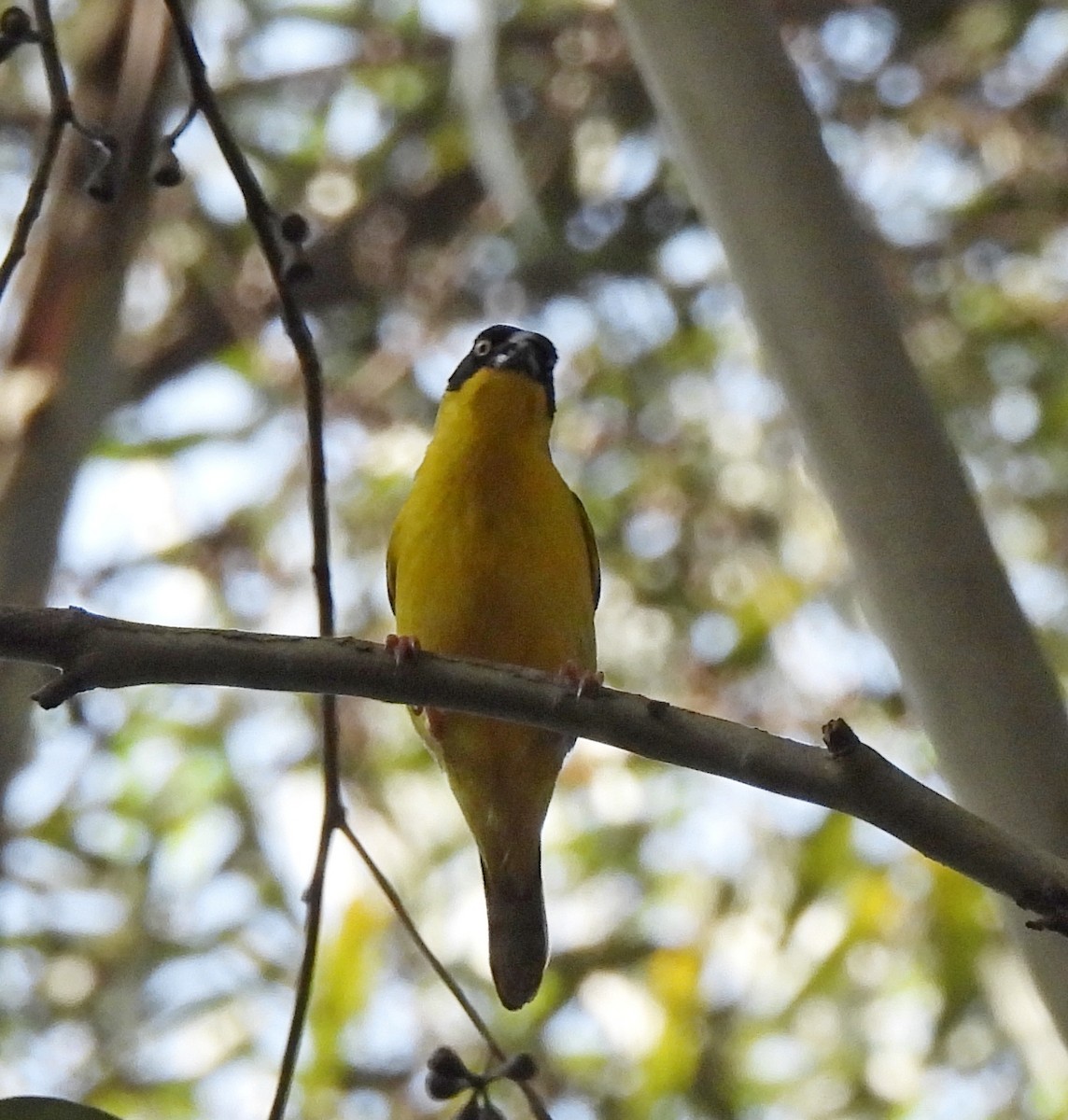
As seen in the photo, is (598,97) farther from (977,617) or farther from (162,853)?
(977,617)

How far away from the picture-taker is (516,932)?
8.25 feet

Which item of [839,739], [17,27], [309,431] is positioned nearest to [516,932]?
[309,431]

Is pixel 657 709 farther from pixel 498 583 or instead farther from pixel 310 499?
pixel 498 583

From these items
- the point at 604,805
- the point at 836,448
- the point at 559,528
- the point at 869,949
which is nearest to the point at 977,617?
the point at 836,448

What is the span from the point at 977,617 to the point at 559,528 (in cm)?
103

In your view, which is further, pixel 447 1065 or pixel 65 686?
pixel 447 1065

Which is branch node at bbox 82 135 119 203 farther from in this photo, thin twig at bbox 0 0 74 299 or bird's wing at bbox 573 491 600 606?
bird's wing at bbox 573 491 600 606

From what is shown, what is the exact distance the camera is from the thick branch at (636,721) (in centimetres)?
121

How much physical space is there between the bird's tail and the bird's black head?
2.92ft

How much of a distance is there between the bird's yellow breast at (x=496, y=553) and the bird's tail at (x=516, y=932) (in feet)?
1.24

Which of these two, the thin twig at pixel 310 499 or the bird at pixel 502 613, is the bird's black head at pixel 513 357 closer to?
the bird at pixel 502 613

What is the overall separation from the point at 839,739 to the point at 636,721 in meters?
0.17

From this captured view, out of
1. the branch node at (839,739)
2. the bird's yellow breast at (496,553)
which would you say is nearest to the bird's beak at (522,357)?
the bird's yellow breast at (496,553)

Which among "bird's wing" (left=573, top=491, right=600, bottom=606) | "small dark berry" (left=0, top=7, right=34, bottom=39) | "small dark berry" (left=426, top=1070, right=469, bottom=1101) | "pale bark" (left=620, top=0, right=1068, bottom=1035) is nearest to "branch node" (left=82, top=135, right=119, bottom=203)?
"small dark berry" (left=0, top=7, right=34, bottom=39)
